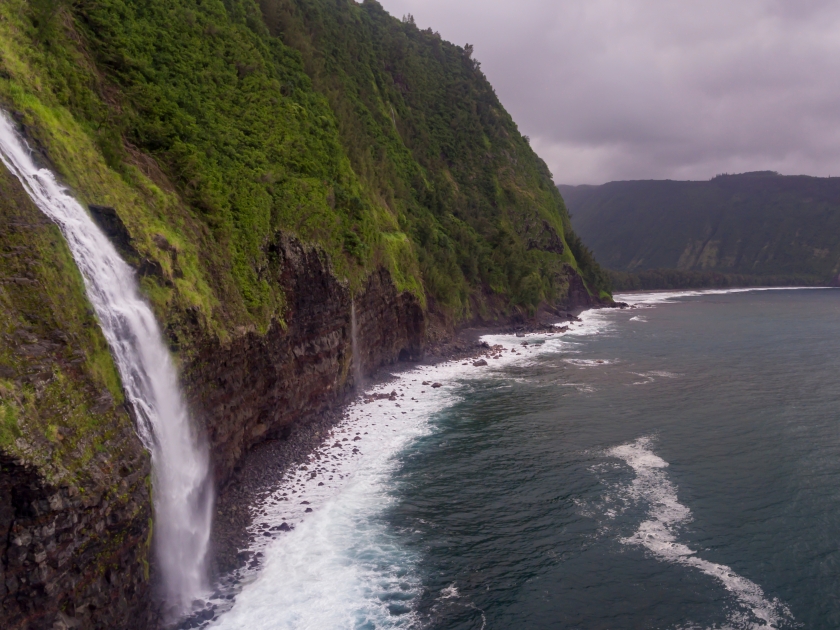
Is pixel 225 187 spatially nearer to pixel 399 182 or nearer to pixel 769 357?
pixel 399 182

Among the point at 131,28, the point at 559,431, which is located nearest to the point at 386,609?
the point at 559,431

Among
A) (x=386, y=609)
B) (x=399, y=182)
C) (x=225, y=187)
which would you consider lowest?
(x=386, y=609)

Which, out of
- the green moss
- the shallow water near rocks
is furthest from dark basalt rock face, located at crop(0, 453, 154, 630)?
the shallow water near rocks

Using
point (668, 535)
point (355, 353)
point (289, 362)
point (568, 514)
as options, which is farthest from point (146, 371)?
point (355, 353)

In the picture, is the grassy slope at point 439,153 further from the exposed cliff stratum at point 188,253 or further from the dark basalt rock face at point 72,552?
the dark basalt rock face at point 72,552

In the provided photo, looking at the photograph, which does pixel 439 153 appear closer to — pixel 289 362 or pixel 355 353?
pixel 355 353

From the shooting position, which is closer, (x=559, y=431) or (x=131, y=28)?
(x=131, y=28)
